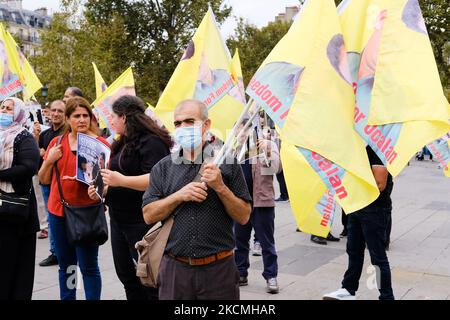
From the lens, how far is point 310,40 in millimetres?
3482

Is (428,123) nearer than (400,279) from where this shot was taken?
Yes

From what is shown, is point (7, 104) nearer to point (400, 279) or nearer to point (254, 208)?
point (254, 208)

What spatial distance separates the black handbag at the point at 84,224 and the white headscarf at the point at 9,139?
1.30 ft

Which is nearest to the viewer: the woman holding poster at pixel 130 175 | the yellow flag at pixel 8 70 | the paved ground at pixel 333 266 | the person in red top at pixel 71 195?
the woman holding poster at pixel 130 175

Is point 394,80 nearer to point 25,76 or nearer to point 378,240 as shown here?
point 378,240

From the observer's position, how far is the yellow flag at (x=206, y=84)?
624cm

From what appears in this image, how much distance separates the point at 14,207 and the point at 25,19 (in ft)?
326

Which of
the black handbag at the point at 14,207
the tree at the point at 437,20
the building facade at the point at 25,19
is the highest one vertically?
the building facade at the point at 25,19

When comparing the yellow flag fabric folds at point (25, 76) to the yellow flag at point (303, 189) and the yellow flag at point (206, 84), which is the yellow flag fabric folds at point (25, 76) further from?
the yellow flag at point (303, 189)

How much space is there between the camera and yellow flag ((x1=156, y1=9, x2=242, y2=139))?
20.5ft

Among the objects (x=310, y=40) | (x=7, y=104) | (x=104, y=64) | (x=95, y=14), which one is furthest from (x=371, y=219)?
(x=95, y=14)

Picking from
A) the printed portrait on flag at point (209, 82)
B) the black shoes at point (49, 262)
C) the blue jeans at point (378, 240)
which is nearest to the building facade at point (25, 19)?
the black shoes at point (49, 262)
